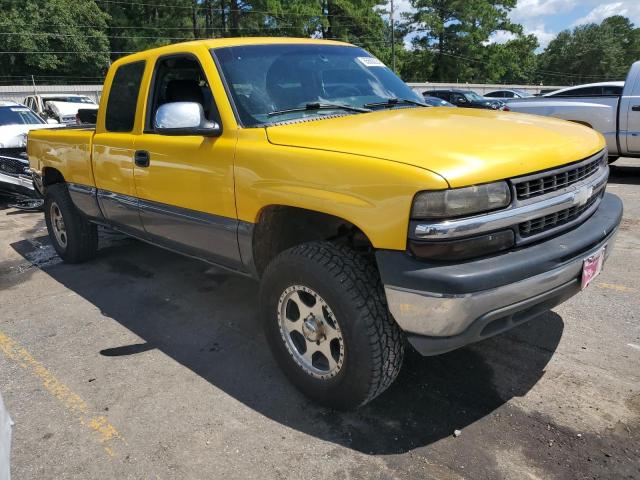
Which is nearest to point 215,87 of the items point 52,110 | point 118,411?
point 118,411

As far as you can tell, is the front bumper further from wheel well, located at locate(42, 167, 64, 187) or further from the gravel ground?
wheel well, located at locate(42, 167, 64, 187)

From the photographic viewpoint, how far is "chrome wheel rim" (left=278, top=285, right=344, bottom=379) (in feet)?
8.84

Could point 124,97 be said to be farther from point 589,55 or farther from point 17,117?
point 589,55

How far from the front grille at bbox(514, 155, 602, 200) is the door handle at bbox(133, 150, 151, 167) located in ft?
8.34

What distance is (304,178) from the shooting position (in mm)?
2621

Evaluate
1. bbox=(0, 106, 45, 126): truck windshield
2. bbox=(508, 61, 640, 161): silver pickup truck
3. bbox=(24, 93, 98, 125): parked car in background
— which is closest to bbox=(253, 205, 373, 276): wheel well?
bbox=(508, 61, 640, 161): silver pickup truck

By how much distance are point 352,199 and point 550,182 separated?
96 cm

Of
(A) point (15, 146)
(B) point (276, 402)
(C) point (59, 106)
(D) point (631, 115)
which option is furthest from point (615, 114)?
(C) point (59, 106)

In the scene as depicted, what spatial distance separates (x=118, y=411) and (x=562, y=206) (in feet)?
8.46

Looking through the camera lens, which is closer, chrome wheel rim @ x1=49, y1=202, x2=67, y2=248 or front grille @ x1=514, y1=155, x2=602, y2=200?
front grille @ x1=514, y1=155, x2=602, y2=200

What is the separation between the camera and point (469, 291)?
217 cm

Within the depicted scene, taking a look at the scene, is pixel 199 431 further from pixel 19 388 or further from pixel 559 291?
pixel 559 291

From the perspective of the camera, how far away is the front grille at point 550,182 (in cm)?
238

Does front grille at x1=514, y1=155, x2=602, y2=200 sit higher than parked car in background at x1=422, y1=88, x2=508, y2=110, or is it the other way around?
front grille at x1=514, y1=155, x2=602, y2=200
